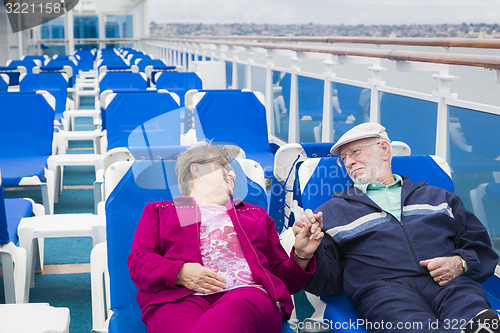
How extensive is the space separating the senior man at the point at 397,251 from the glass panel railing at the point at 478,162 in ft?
1.42

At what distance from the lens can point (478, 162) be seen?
2.58 metres

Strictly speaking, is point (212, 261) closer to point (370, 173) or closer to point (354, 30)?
point (370, 173)

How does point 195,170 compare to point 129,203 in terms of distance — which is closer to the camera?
point 195,170

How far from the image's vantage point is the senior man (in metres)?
1.86

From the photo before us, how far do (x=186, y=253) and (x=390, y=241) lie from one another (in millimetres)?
663

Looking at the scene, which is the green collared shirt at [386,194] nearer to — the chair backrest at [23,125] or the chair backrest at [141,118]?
the chair backrest at [141,118]

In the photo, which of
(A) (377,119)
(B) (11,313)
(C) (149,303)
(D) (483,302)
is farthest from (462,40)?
(B) (11,313)

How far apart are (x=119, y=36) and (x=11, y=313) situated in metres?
30.7

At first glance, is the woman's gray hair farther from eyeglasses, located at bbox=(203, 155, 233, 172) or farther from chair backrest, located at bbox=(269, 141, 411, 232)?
chair backrest, located at bbox=(269, 141, 411, 232)

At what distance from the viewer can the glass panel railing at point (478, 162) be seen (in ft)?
8.13

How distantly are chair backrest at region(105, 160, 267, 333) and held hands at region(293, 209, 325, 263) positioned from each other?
1.44 ft

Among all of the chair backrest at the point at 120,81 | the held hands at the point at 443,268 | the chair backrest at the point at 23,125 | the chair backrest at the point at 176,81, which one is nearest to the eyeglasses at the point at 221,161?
the held hands at the point at 443,268

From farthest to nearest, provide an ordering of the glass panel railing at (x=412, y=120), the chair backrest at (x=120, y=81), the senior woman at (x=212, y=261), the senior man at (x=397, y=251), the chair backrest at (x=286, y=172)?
A: 1. the chair backrest at (x=120, y=81)
2. the glass panel railing at (x=412, y=120)
3. the chair backrest at (x=286, y=172)
4. the senior man at (x=397, y=251)
5. the senior woman at (x=212, y=261)

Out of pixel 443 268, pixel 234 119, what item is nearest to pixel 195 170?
pixel 443 268
